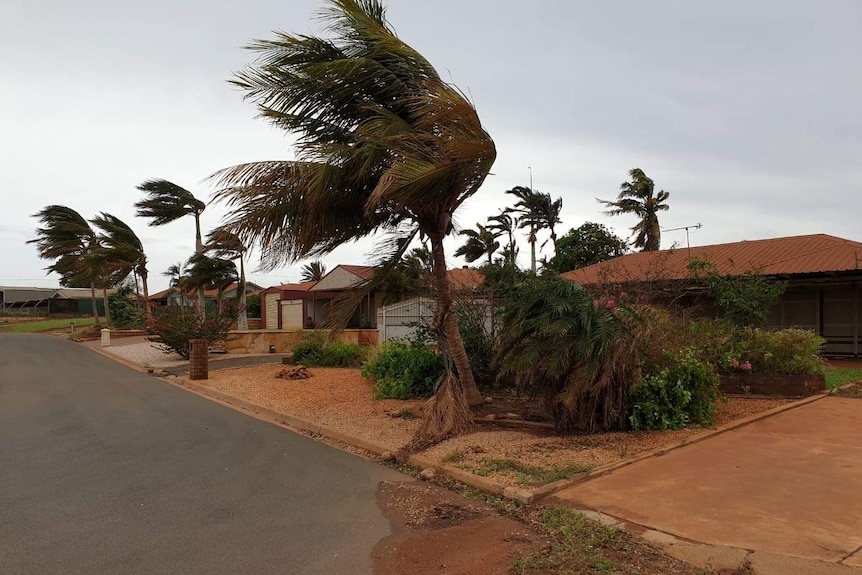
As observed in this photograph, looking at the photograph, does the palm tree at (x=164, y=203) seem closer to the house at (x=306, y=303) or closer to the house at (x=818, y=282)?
the house at (x=306, y=303)

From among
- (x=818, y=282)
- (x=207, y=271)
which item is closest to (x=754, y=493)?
(x=818, y=282)

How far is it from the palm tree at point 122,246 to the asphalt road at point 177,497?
24.5 m

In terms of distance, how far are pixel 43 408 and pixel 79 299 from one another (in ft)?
205

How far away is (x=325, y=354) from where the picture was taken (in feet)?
55.8

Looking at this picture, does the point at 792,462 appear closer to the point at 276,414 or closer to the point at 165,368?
the point at 276,414

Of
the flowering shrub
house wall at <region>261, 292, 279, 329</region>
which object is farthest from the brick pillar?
house wall at <region>261, 292, 279, 329</region>

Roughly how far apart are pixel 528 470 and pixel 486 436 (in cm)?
172

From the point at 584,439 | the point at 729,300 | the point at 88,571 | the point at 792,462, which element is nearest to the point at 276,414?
the point at 584,439

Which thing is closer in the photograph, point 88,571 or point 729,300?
point 88,571

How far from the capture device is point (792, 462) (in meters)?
6.35

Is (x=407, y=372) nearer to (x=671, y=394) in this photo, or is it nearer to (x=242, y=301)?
(x=671, y=394)

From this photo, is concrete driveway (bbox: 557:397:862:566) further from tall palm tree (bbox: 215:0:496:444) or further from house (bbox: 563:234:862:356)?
house (bbox: 563:234:862:356)

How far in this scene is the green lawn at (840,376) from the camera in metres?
11.9

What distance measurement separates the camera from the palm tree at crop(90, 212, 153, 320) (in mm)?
32922
